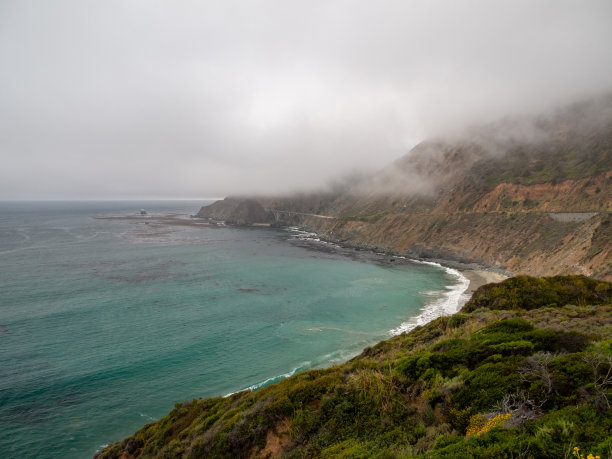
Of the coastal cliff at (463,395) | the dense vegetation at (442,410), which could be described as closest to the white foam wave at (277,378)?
the coastal cliff at (463,395)

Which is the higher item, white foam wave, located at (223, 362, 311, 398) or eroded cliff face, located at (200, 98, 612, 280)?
eroded cliff face, located at (200, 98, 612, 280)

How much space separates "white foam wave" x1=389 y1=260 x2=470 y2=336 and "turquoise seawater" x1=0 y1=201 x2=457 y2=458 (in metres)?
1.42

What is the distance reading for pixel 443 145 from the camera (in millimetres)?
126250

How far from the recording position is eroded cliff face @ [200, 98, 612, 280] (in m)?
57.4

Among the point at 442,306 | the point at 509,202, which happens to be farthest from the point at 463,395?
the point at 509,202

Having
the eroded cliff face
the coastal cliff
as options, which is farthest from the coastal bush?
the eroded cliff face

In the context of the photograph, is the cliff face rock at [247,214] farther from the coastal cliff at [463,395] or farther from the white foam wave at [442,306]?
the coastal cliff at [463,395]

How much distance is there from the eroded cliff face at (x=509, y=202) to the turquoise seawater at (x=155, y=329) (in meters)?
18.3

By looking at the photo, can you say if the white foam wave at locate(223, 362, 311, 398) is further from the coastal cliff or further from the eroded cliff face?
the eroded cliff face

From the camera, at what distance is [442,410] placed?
8.75 m

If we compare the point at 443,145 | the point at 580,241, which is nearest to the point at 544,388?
the point at 580,241

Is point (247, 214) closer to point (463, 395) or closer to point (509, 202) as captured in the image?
point (509, 202)

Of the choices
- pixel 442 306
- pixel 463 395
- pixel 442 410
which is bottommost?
pixel 442 306

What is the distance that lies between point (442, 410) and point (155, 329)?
33528mm
